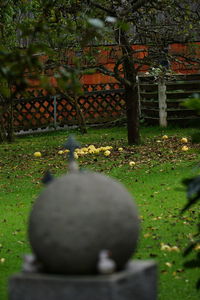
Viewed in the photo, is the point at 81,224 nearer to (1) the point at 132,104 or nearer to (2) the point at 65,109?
(1) the point at 132,104

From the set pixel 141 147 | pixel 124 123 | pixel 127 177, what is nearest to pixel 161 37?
pixel 141 147

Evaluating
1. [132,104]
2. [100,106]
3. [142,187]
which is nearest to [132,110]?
[132,104]

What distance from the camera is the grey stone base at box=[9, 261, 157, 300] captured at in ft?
15.4

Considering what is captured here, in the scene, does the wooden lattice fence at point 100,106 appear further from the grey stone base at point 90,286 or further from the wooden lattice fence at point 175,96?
the grey stone base at point 90,286

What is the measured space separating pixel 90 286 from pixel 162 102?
17.3 m

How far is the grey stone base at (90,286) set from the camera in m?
4.69

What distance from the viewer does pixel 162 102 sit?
21719 mm

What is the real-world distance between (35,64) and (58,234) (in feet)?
4.75

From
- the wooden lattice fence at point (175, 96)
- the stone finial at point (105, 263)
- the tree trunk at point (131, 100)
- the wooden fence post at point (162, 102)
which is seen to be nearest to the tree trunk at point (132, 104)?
the tree trunk at point (131, 100)

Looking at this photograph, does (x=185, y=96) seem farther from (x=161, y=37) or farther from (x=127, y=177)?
(x=127, y=177)

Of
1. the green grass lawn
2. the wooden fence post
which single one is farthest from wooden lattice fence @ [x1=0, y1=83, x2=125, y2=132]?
the wooden fence post

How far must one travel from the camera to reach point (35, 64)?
5.56 metres

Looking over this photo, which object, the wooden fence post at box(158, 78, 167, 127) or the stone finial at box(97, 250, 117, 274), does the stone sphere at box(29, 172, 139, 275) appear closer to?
the stone finial at box(97, 250, 117, 274)

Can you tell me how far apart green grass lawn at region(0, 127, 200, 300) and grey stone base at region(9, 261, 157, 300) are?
1.23 m
